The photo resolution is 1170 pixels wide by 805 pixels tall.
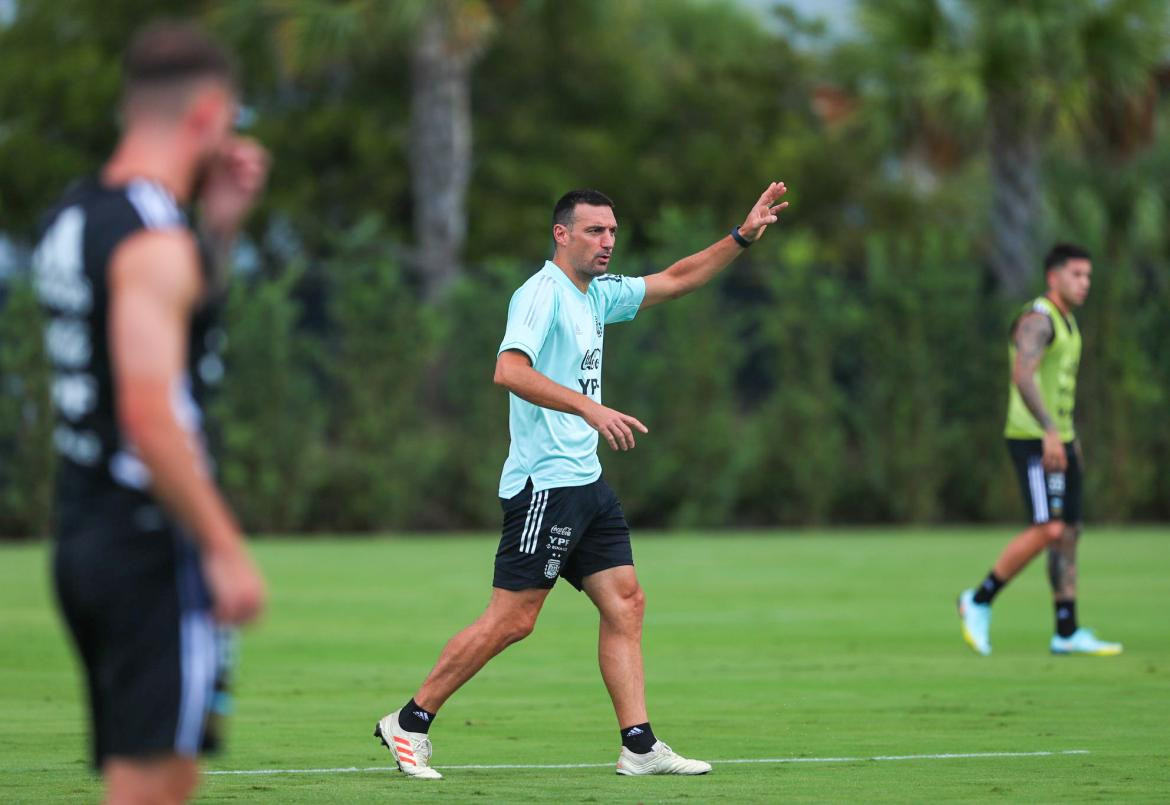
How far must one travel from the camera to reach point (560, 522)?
8055 mm

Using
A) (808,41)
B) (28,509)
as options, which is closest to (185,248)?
(28,509)

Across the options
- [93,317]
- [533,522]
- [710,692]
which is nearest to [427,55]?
[710,692]

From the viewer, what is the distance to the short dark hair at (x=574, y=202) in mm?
8398

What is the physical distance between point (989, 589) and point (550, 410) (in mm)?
5316

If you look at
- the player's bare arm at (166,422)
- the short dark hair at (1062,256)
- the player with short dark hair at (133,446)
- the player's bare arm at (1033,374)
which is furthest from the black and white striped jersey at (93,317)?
the short dark hair at (1062,256)

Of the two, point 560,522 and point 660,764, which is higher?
point 560,522

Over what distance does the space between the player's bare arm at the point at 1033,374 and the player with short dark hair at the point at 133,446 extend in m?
8.77

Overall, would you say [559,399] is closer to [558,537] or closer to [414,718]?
[558,537]

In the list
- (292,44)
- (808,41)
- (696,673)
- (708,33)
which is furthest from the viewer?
(708,33)

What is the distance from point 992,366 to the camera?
27344mm

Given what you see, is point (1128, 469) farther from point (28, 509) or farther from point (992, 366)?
point (28, 509)

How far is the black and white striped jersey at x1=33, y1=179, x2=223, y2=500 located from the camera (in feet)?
13.9

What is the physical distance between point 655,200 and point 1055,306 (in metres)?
27.3

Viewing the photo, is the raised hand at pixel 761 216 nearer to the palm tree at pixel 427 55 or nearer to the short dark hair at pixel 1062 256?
the short dark hair at pixel 1062 256
